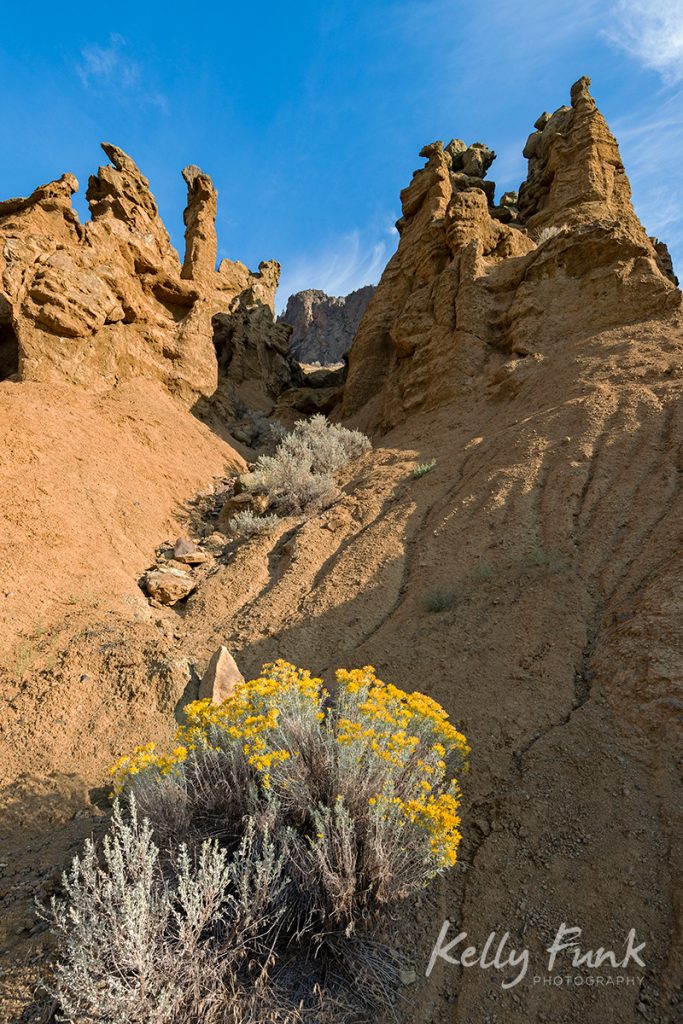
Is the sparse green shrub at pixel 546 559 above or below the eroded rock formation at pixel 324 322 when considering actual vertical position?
below

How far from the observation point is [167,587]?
25.6 feet

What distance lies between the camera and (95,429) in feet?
35.4

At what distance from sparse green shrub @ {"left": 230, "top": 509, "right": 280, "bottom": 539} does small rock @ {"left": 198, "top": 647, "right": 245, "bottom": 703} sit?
3716 mm

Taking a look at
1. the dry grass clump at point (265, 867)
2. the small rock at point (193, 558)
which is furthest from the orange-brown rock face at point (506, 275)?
the dry grass clump at point (265, 867)

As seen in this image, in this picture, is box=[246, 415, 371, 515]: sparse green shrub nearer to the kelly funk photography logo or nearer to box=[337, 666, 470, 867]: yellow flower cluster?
box=[337, 666, 470, 867]: yellow flower cluster

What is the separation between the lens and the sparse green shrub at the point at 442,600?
596cm

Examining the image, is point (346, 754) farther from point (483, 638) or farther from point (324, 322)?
point (324, 322)

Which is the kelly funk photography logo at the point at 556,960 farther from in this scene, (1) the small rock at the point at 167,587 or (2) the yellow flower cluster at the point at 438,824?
(1) the small rock at the point at 167,587

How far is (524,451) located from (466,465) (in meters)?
1.23

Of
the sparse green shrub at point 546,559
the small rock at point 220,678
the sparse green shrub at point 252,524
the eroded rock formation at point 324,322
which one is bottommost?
the small rock at point 220,678

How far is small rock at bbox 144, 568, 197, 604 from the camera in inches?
306

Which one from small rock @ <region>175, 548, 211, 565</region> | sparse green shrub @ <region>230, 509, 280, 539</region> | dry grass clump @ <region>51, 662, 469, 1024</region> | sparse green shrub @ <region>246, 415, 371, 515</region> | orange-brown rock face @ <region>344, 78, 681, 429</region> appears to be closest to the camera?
dry grass clump @ <region>51, 662, 469, 1024</region>

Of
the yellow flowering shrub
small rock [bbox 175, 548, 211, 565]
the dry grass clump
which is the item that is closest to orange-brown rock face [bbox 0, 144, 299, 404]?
small rock [bbox 175, 548, 211, 565]

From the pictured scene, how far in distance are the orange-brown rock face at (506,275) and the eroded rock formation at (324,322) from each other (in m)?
42.6
